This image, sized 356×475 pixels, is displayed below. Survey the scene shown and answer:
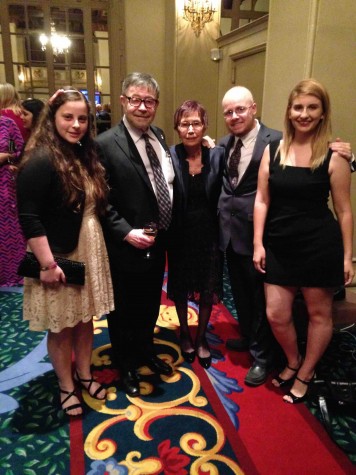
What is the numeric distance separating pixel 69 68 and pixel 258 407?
546cm

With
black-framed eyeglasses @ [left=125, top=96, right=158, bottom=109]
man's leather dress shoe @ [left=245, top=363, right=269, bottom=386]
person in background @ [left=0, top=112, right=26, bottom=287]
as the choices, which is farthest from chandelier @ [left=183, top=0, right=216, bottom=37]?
man's leather dress shoe @ [left=245, top=363, right=269, bottom=386]

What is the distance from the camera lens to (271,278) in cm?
203

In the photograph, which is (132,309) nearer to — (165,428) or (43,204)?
(165,428)

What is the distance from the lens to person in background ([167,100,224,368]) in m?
2.13

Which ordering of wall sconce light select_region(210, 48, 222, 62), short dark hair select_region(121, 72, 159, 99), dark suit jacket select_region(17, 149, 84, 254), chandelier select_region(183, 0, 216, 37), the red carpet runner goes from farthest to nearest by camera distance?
wall sconce light select_region(210, 48, 222, 62)
chandelier select_region(183, 0, 216, 37)
short dark hair select_region(121, 72, 159, 99)
the red carpet runner
dark suit jacket select_region(17, 149, 84, 254)

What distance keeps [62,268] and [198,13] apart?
15.7ft

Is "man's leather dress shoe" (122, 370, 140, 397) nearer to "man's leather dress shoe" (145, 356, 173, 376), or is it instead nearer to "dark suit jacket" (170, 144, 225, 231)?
"man's leather dress shoe" (145, 356, 173, 376)

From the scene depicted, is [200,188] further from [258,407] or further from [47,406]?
[47,406]

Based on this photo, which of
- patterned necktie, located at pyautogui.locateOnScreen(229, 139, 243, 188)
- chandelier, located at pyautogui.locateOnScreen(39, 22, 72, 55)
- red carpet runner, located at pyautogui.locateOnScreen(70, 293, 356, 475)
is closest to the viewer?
red carpet runner, located at pyautogui.locateOnScreen(70, 293, 356, 475)

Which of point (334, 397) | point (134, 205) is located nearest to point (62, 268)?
point (134, 205)

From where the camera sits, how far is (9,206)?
3.40m

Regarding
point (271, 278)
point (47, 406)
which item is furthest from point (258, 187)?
point (47, 406)

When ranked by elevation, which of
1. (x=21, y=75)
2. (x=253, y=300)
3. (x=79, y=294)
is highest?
(x=21, y=75)

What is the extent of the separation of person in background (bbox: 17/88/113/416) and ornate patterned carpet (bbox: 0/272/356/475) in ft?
0.68
